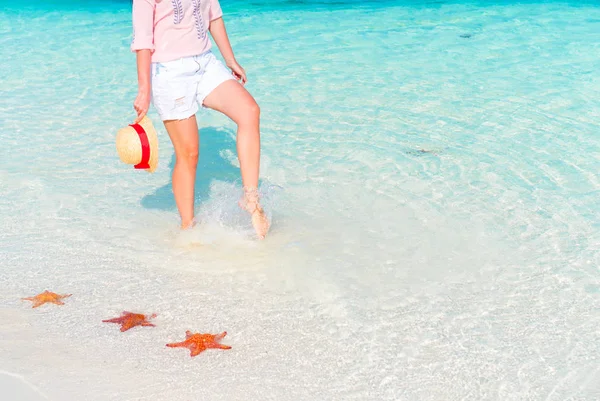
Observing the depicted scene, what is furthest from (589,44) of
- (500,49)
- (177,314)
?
(177,314)

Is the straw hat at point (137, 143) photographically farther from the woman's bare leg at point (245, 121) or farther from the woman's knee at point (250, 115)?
the woman's knee at point (250, 115)

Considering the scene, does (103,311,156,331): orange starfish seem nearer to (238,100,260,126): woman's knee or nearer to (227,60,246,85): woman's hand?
(238,100,260,126): woman's knee

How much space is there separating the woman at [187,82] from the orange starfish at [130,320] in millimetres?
962

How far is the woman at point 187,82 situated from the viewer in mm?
4082

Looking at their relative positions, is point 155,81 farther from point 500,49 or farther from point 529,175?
point 500,49

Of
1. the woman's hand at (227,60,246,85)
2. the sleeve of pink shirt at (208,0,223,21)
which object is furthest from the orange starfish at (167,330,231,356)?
the sleeve of pink shirt at (208,0,223,21)

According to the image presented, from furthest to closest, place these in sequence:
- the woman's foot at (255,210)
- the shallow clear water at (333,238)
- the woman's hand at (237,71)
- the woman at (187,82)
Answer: the woman's hand at (237,71) < the woman's foot at (255,210) < the woman at (187,82) < the shallow clear water at (333,238)

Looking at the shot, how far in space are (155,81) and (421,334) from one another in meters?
1.86

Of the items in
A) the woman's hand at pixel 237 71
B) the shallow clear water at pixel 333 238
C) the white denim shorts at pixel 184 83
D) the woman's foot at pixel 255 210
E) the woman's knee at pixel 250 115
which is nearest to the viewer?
the shallow clear water at pixel 333 238

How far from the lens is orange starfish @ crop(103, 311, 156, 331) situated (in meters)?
3.74

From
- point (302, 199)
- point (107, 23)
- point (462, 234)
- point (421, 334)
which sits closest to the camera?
point (421, 334)

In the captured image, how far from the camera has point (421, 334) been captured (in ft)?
12.0

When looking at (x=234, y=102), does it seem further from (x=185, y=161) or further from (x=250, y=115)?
(x=185, y=161)

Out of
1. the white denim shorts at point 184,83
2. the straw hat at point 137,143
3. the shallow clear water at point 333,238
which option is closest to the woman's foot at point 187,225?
the shallow clear water at point 333,238
